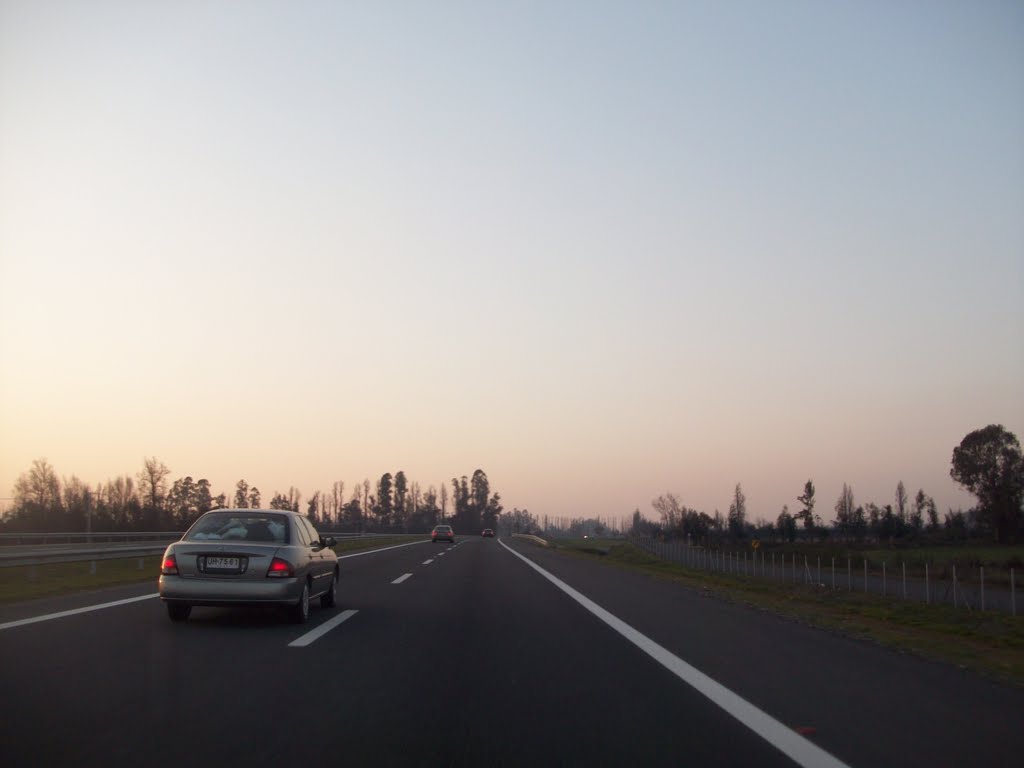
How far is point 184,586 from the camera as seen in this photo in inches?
428

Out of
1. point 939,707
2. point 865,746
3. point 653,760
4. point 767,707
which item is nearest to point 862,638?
point 939,707

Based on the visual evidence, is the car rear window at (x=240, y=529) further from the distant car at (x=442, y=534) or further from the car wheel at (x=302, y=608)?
the distant car at (x=442, y=534)

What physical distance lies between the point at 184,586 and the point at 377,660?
133 inches

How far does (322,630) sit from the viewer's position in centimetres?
1130

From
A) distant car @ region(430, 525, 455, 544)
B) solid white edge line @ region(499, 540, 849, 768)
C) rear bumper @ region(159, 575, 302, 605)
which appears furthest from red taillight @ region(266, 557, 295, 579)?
distant car @ region(430, 525, 455, 544)

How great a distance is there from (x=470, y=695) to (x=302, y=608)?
509 centimetres

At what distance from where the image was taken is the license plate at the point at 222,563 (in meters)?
11.0

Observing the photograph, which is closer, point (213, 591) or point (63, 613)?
point (213, 591)

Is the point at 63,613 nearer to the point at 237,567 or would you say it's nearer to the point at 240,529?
the point at 240,529

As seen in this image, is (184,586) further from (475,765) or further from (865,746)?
(865,746)

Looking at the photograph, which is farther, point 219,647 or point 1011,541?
point 1011,541

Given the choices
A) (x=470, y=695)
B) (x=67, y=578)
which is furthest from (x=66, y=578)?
(x=470, y=695)

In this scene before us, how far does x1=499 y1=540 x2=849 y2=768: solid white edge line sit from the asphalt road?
3 centimetres

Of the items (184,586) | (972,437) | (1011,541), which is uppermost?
(972,437)
